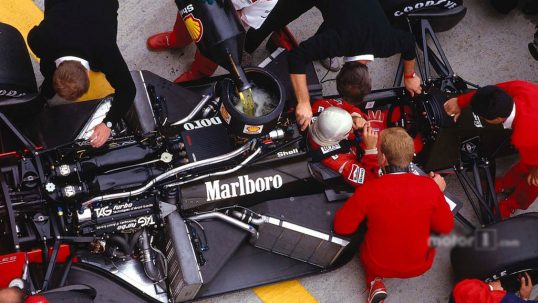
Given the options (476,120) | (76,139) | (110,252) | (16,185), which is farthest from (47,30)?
(476,120)

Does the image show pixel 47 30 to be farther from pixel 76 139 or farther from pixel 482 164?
pixel 482 164

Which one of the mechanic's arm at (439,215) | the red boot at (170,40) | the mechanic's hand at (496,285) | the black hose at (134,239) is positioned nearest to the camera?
the mechanic's arm at (439,215)

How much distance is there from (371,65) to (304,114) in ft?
4.49

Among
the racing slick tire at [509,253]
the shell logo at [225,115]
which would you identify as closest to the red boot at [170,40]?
the shell logo at [225,115]

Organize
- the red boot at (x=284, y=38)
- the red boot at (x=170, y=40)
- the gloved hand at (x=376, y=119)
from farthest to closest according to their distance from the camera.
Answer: the red boot at (x=284, y=38) < the red boot at (x=170, y=40) < the gloved hand at (x=376, y=119)

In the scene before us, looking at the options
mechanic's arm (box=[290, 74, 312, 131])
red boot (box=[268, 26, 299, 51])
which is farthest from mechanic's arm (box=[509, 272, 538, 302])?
red boot (box=[268, 26, 299, 51])

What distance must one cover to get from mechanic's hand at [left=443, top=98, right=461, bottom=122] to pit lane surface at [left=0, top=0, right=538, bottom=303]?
81 centimetres

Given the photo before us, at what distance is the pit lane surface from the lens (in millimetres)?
4512

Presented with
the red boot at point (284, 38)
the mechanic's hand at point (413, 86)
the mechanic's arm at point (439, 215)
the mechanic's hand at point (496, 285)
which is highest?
the red boot at point (284, 38)

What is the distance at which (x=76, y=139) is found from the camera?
3.78 m

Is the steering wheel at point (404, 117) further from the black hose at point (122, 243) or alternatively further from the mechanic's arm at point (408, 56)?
the black hose at point (122, 243)

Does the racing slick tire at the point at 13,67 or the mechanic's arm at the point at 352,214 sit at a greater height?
the racing slick tire at the point at 13,67

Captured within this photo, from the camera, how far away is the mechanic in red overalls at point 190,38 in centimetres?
420

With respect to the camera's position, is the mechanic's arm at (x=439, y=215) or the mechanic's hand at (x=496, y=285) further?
the mechanic's hand at (x=496, y=285)
